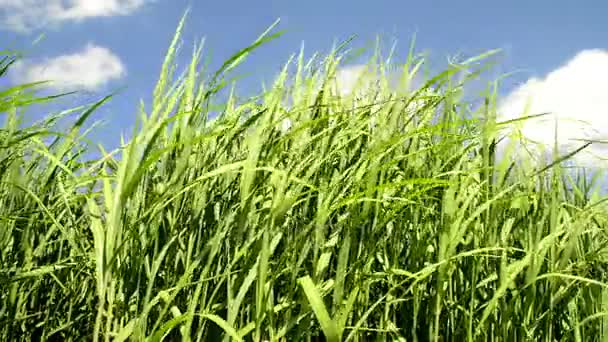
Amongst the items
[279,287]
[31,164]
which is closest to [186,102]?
[279,287]

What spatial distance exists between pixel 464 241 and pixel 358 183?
0.42m

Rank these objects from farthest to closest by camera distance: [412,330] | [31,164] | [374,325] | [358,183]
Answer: [31,164] < [374,325] < [412,330] < [358,183]

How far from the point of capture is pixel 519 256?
2.14 metres

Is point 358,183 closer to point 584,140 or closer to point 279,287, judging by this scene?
point 279,287

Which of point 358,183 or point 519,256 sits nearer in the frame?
point 358,183

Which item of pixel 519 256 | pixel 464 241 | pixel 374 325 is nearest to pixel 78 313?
pixel 374 325

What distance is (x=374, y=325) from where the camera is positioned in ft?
6.22

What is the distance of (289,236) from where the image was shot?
1.65 meters

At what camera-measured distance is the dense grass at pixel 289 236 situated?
1434mm

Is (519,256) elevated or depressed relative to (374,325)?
elevated

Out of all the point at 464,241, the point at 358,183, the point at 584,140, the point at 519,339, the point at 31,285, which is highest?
the point at 584,140

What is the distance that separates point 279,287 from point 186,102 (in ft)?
1.76

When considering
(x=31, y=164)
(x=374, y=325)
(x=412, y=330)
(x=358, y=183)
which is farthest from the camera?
(x=31, y=164)

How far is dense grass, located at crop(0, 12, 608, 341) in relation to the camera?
1.43 m
